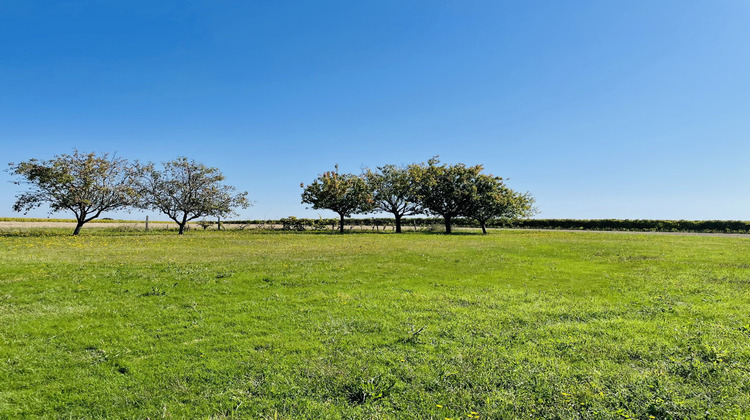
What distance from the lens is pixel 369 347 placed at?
6395 millimetres

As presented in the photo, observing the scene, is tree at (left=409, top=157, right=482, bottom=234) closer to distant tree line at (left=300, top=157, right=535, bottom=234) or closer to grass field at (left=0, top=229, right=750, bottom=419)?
distant tree line at (left=300, top=157, right=535, bottom=234)

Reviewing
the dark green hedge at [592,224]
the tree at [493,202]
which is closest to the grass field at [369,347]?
the tree at [493,202]

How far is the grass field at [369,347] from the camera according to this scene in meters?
4.59

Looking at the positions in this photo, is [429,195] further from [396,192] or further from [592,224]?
[592,224]

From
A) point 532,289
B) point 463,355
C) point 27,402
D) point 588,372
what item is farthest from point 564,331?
point 27,402

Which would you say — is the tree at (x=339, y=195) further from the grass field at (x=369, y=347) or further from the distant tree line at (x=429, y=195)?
the grass field at (x=369, y=347)

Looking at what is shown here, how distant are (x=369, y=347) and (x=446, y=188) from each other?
43822 millimetres

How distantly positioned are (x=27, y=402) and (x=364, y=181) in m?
47.5

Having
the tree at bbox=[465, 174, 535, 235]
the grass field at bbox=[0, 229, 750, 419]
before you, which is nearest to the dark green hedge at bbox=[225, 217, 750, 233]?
the tree at bbox=[465, 174, 535, 235]

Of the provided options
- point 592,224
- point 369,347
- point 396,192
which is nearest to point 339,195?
point 396,192

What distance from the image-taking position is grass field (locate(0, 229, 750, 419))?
459cm

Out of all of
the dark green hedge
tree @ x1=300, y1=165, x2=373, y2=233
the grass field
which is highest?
tree @ x1=300, y1=165, x2=373, y2=233

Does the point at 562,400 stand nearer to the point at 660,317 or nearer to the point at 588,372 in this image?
the point at 588,372

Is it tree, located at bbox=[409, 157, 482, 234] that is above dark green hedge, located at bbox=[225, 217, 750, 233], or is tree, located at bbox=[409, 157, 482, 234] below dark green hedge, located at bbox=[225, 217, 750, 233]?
above
